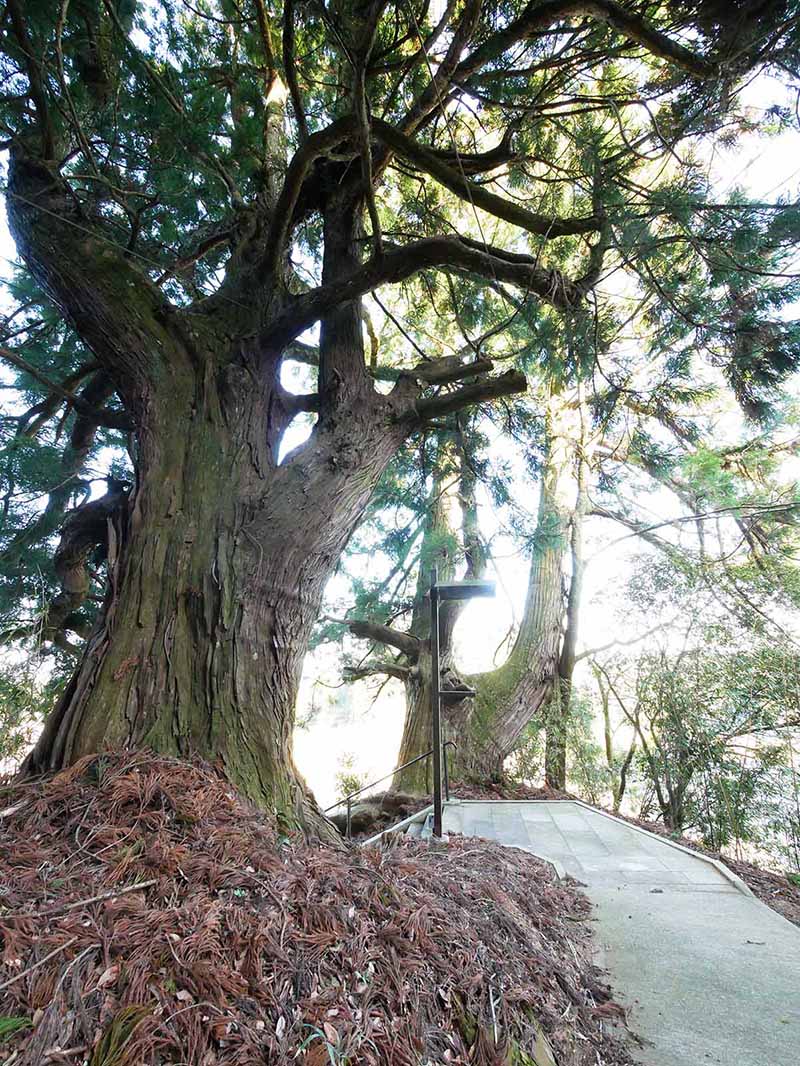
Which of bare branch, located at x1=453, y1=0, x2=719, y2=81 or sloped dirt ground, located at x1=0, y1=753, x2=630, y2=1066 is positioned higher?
bare branch, located at x1=453, y1=0, x2=719, y2=81

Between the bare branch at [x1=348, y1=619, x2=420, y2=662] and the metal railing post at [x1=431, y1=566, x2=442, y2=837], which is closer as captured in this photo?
the metal railing post at [x1=431, y1=566, x2=442, y2=837]

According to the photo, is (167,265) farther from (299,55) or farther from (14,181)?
(299,55)

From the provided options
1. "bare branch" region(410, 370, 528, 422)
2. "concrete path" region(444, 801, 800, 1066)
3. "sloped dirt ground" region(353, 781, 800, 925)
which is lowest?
"sloped dirt ground" region(353, 781, 800, 925)

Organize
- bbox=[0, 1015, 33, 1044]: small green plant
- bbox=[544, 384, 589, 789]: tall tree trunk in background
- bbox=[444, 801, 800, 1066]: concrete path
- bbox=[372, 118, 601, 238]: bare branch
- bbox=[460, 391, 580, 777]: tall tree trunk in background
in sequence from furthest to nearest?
1. bbox=[544, 384, 589, 789]: tall tree trunk in background
2. bbox=[460, 391, 580, 777]: tall tree trunk in background
3. bbox=[372, 118, 601, 238]: bare branch
4. bbox=[444, 801, 800, 1066]: concrete path
5. bbox=[0, 1015, 33, 1044]: small green plant

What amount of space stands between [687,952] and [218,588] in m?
2.42

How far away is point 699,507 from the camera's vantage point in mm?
5883

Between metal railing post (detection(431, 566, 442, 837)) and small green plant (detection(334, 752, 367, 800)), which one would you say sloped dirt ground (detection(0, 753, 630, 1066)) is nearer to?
metal railing post (detection(431, 566, 442, 837))

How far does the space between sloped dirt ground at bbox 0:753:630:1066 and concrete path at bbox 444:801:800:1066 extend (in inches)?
7.7

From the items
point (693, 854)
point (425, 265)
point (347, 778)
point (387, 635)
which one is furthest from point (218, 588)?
point (347, 778)

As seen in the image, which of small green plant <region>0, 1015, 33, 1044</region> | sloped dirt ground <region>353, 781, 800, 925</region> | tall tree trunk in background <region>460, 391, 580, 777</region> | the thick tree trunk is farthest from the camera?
tall tree trunk in background <region>460, 391, 580, 777</region>

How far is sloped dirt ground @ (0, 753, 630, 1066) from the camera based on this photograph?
962 millimetres

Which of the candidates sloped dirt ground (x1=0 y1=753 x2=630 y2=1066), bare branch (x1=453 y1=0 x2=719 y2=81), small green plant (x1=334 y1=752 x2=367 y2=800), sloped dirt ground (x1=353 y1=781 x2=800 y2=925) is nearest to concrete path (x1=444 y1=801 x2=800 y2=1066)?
sloped dirt ground (x1=0 y1=753 x2=630 y2=1066)

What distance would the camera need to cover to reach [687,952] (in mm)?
2121

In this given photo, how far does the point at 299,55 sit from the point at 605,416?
10.6ft
